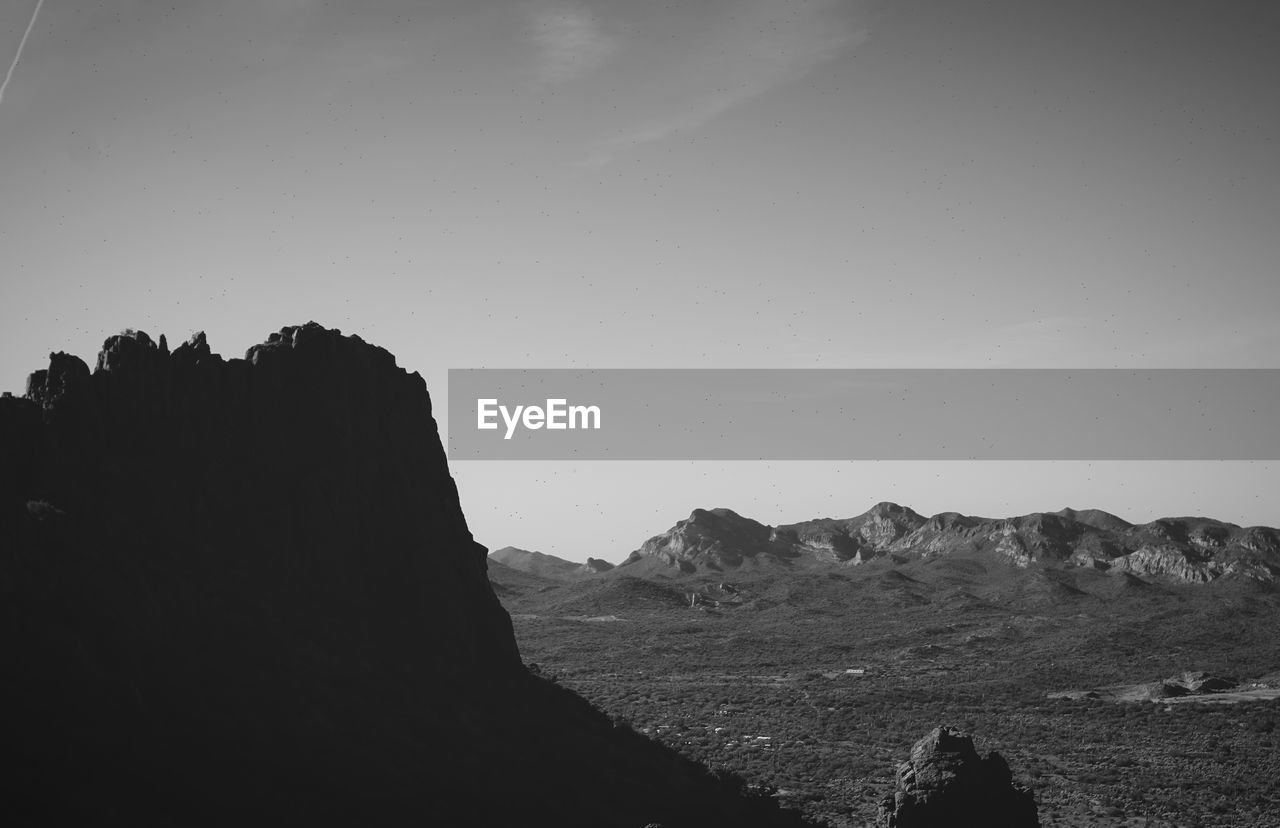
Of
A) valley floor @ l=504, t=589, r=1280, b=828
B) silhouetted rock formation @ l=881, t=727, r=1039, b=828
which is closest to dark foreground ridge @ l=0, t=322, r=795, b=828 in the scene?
silhouetted rock formation @ l=881, t=727, r=1039, b=828

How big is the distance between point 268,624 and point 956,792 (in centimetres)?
3276

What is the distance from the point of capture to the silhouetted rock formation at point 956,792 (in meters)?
38.9

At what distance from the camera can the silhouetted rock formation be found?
38938mm

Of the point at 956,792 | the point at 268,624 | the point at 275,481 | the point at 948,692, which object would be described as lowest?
the point at 948,692

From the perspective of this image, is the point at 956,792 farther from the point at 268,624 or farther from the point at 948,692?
the point at 948,692

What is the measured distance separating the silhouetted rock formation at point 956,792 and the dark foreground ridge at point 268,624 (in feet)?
34.2

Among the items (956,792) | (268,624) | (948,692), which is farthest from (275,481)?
(948,692)

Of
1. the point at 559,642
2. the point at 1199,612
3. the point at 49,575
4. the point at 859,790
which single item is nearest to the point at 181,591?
the point at 49,575

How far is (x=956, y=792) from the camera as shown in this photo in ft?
128

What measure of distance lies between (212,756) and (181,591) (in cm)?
810

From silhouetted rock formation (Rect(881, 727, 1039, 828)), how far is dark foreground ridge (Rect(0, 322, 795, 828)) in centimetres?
1043

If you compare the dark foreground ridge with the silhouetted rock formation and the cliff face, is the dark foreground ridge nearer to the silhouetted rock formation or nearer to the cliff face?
the cliff face

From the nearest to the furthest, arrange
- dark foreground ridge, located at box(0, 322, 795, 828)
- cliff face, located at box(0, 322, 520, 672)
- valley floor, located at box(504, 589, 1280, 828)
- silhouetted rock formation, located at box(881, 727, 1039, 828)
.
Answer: dark foreground ridge, located at box(0, 322, 795, 828)
silhouetted rock formation, located at box(881, 727, 1039, 828)
cliff face, located at box(0, 322, 520, 672)
valley floor, located at box(504, 589, 1280, 828)

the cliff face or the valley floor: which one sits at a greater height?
the cliff face
